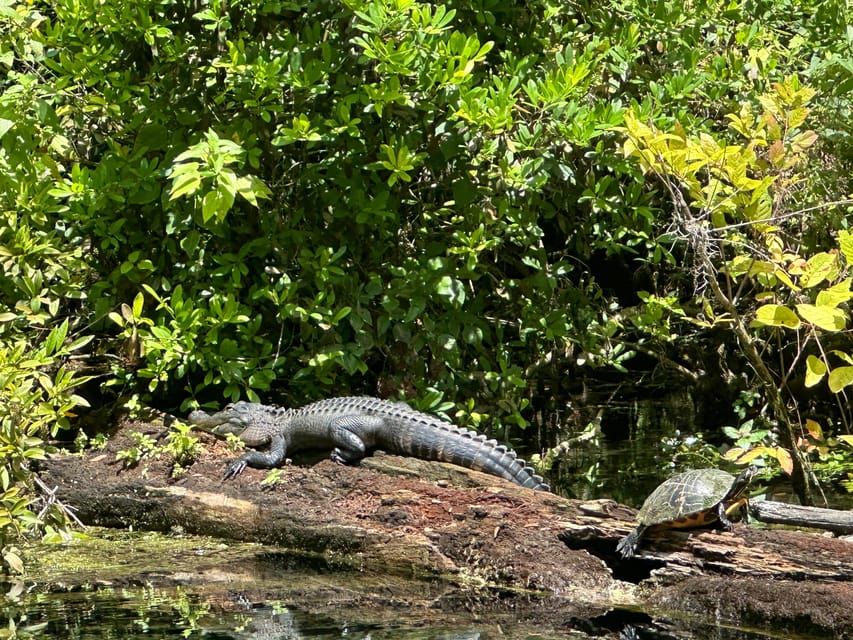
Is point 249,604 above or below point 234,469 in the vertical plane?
below

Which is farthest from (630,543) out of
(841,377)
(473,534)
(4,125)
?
(4,125)

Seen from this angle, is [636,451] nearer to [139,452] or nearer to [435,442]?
[435,442]

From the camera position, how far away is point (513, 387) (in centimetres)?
712

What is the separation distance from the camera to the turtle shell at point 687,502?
15.3 feet

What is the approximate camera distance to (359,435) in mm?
6281

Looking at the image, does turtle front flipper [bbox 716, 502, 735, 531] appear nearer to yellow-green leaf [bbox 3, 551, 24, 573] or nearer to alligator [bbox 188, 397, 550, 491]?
alligator [bbox 188, 397, 550, 491]

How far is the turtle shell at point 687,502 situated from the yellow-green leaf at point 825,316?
0.82 m

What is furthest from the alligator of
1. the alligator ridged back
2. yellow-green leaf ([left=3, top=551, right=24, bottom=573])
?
yellow-green leaf ([left=3, top=551, right=24, bottom=573])

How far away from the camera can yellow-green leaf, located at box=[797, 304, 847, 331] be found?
4.88m

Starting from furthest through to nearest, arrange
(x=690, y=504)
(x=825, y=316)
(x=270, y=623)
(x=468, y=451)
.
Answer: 1. (x=468, y=451)
2. (x=825, y=316)
3. (x=690, y=504)
4. (x=270, y=623)

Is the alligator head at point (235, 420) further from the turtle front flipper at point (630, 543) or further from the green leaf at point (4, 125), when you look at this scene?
the turtle front flipper at point (630, 543)

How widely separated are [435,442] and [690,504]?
1.84 m

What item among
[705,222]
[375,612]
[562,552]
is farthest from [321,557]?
[705,222]

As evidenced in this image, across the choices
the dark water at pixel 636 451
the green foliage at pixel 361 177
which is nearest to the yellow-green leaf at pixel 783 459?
the green foliage at pixel 361 177
